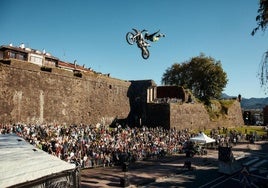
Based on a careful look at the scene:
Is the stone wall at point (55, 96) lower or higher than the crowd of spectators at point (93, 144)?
higher

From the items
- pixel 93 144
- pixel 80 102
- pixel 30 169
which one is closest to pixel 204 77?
pixel 80 102

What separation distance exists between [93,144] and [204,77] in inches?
1950

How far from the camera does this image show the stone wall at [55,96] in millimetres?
25672

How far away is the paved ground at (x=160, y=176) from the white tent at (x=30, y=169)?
6.76 metres

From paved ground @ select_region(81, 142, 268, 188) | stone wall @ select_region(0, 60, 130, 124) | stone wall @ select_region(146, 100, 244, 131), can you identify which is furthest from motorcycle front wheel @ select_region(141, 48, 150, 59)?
stone wall @ select_region(146, 100, 244, 131)

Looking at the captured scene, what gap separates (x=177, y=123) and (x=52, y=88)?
19537mm

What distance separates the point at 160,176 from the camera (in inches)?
741

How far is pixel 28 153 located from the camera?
894 centimetres

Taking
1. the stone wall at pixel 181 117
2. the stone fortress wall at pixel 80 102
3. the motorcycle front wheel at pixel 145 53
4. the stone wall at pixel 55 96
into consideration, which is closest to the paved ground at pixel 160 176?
the motorcycle front wheel at pixel 145 53

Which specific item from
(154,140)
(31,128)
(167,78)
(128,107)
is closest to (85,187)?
(31,128)

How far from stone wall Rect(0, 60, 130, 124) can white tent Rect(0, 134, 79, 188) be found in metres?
17.1

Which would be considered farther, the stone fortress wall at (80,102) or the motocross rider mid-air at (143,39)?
the stone fortress wall at (80,102)

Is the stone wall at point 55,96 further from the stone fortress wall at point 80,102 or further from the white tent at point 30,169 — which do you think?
the white tent at point 30,169

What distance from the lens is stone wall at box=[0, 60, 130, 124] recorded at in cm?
2567
